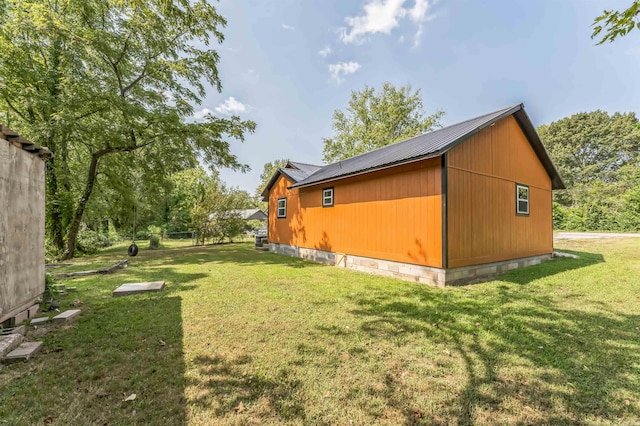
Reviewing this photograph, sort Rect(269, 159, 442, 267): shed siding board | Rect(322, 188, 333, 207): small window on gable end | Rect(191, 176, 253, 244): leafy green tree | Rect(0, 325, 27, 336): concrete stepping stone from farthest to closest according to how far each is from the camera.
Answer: Rect(191, 176, 253, 244): leafy green tree < Rect(322, 188, 333, 207): small window on gable end < Rect(269, 159, 442, 267): shed siding board < Rect(0, 325, 27, 336): concrete stepping stone

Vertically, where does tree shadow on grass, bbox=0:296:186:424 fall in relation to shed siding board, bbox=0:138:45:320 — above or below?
below

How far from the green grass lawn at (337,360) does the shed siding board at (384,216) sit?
1528 mm

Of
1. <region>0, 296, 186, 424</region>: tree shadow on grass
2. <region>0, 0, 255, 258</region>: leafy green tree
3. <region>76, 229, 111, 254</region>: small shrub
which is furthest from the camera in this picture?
<region>76, 229, 111, 254</region>: small shrub

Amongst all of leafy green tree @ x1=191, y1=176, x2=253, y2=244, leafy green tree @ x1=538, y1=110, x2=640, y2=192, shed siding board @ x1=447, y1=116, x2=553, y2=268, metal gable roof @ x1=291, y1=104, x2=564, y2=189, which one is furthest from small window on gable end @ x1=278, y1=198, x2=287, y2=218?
leafy green tree @ x1=538, y1=110, x2=640, y2=192

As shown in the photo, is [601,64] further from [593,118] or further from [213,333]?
[593,118]

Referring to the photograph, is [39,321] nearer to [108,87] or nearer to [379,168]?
[379,168]

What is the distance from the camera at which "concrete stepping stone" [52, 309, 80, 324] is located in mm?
4113

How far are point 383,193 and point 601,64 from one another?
8132 mm

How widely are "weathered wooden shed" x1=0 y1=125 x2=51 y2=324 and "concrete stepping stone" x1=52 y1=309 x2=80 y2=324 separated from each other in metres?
0.39

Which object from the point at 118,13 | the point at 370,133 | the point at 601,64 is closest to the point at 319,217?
the point at 601,64

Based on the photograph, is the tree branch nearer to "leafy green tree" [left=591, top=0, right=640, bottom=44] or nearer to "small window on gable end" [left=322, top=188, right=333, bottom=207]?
"small window on gable end" [left=322, top=188, right=333, bottom=207]

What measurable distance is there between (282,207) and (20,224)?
9950 mm

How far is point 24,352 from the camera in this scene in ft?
9.87

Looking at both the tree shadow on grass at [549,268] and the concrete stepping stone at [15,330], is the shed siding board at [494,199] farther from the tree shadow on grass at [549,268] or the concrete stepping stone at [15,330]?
the concrete stepping stone at [15,330]
